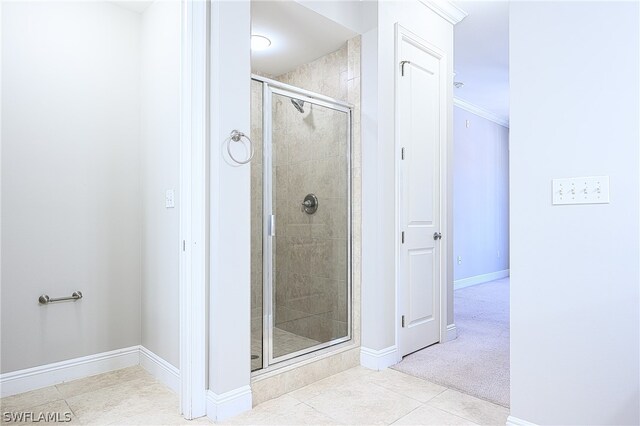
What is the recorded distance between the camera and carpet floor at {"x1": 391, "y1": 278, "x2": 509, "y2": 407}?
7.71 ft

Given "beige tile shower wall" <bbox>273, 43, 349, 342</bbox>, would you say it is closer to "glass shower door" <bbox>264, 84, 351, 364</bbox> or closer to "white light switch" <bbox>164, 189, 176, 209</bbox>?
"glass shower door" <bbox>264, 84, 351, 364</bbox>

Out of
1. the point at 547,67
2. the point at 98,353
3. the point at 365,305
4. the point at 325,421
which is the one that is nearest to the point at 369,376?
the point at 365,305

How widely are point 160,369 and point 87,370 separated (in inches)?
19.9

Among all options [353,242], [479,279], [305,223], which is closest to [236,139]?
[305,223]

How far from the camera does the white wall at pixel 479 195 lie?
5684mm

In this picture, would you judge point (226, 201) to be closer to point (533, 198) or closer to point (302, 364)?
point (302, 364)

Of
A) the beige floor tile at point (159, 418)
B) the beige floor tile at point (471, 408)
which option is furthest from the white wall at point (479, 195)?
the beige floor tile at point (159, 418)

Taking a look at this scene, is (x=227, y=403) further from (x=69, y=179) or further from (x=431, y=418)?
(x=69, y=179)

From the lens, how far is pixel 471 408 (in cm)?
209

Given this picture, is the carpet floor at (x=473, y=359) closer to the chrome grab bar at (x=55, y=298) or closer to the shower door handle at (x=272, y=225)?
the shower door handle at (x=272, y=225)

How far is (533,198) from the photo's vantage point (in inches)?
68.3

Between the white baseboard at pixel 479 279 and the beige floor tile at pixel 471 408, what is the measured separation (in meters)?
3.45

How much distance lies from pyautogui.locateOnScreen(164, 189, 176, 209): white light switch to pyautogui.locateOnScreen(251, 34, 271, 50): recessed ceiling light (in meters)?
1.43

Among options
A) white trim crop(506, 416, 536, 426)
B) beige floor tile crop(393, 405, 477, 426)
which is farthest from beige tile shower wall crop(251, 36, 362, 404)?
white trim crop(506, 416, 536, 426)
